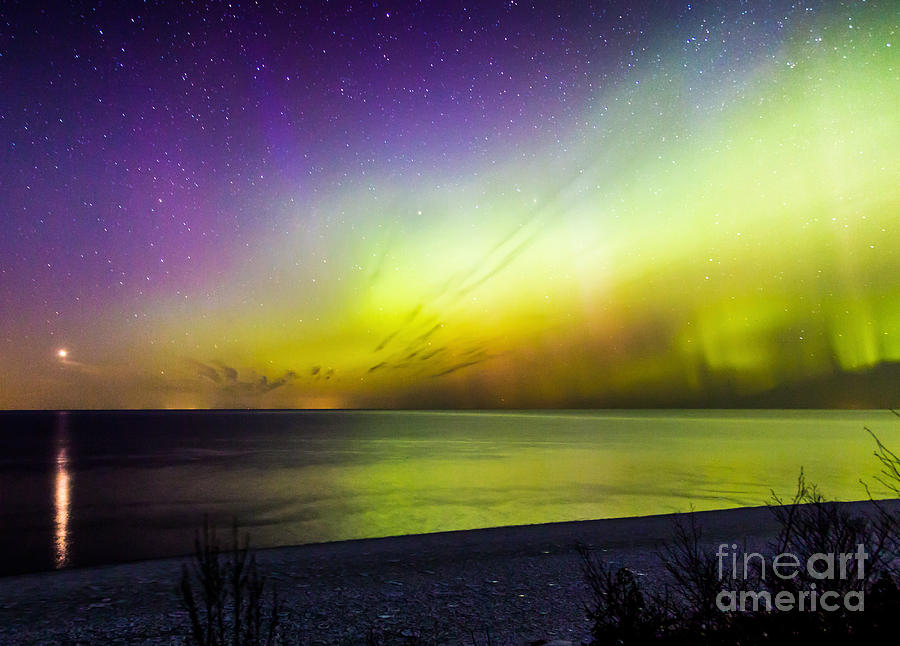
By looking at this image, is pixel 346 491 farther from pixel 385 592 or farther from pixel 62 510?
pixel 385 592

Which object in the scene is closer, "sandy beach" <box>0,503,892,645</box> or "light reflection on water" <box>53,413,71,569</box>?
"sandy beach" <box>0,503,892,645</box>

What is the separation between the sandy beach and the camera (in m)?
6.76

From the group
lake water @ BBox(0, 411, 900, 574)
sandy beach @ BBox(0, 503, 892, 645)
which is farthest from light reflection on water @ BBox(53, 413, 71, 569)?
sandy beach @ BBox(0, 503, 892, 645)

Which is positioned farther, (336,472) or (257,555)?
(336,472)

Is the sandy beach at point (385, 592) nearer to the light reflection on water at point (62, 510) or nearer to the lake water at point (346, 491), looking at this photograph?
the light reflection on water at point (62, 510)

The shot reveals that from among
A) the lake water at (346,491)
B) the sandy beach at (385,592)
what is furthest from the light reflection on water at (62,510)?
the sandy beach at (385,592)

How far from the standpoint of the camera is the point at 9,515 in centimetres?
2411

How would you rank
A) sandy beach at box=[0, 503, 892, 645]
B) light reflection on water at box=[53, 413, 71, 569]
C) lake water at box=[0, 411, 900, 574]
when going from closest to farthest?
sandy beach at box=[0, 503, 892, 645], light reflection on water at box=[53, 413, 71, 569], lake water at box=[0, 411, 900, 574]

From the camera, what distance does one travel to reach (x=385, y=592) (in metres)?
8.31

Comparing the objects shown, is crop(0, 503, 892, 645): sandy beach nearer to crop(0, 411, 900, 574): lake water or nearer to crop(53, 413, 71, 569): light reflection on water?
crop(53, 413, 71, 569): light reflection on water

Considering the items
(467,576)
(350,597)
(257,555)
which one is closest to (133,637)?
(350,597)

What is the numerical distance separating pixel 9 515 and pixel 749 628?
1145 inches

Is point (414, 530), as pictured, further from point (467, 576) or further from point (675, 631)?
point (675, 631)

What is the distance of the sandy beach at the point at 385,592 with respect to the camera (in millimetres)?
6762
